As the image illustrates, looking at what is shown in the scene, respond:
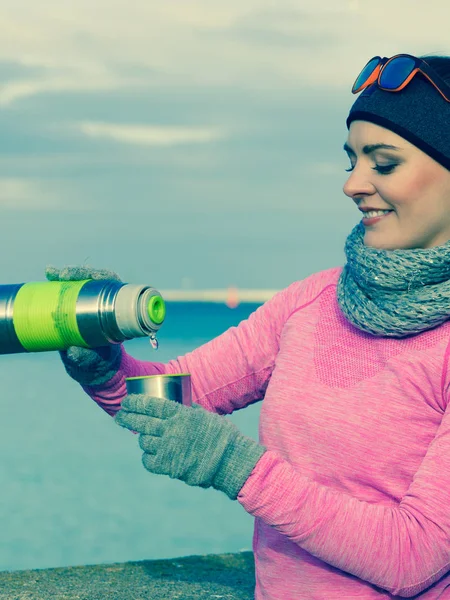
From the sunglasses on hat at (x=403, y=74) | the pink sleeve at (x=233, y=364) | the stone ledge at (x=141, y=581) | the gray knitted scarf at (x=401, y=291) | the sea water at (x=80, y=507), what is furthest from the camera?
the sea water at (x=80, y=507)

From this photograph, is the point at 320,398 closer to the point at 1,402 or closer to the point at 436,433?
the point at 436,433

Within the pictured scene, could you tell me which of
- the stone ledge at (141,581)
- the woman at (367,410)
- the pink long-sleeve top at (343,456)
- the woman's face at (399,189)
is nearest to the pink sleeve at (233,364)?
the pink long-sleeve top at (343,456)

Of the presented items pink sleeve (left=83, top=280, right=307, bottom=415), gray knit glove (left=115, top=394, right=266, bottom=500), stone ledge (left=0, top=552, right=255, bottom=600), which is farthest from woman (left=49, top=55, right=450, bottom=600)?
stone ledge (left=0, top=552, right=255, bottom=600)

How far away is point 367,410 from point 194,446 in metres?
0.48

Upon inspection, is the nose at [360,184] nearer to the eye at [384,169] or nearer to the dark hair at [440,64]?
the eye at [384,169]

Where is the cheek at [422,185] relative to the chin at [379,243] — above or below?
above

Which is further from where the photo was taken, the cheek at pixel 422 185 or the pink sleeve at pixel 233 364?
the pink sleeve at pixel 233 364

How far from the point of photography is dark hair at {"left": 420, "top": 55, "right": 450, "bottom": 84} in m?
2.34

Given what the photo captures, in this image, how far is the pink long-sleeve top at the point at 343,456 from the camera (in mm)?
2010

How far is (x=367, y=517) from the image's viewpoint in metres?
2.02

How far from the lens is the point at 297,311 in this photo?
8.36 ft

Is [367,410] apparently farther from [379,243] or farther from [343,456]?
[379,243]

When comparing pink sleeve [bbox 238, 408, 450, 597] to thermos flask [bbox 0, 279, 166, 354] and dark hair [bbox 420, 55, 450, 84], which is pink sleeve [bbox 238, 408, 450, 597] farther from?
dark hair [bbox 420, 55, 450, 84]

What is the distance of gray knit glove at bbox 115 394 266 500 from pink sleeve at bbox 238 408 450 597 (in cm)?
5
